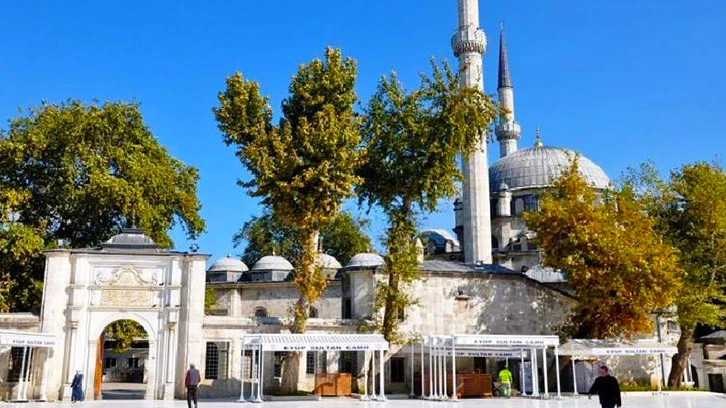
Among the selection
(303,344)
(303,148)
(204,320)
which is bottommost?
(303,344)

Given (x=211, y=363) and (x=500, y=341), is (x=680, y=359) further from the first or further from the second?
(x=211, y=363)

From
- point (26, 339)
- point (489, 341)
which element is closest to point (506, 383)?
point (489, 341)

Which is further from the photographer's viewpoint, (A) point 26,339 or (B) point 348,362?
(B) point 348,362

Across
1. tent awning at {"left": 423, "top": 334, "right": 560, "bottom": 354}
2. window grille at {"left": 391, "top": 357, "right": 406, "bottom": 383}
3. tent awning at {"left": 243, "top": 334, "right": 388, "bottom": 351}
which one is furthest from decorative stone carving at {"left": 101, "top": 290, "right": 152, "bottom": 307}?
tent awning at {"left": 423, "top": 334, "right": 560, "bottom": 354}

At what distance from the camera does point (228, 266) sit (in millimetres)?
40844

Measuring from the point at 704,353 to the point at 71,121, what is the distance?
100 feet

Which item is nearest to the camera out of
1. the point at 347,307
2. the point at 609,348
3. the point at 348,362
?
the point at 609,348

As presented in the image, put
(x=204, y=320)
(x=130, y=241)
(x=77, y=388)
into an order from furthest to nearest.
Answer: (x=204, y=320)
(x=130, y=241)
(x=77, y=388)

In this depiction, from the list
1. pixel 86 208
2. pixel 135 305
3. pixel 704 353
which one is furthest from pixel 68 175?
pixel 704 353

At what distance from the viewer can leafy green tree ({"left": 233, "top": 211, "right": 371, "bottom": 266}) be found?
157 feet

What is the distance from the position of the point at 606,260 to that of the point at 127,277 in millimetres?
16233

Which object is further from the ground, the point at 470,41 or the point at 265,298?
the point at 470,41

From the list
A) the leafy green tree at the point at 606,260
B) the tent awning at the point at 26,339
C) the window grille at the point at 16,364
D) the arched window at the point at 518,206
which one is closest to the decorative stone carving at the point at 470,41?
the arched window at the point at 518,206

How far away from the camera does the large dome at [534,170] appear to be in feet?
165
